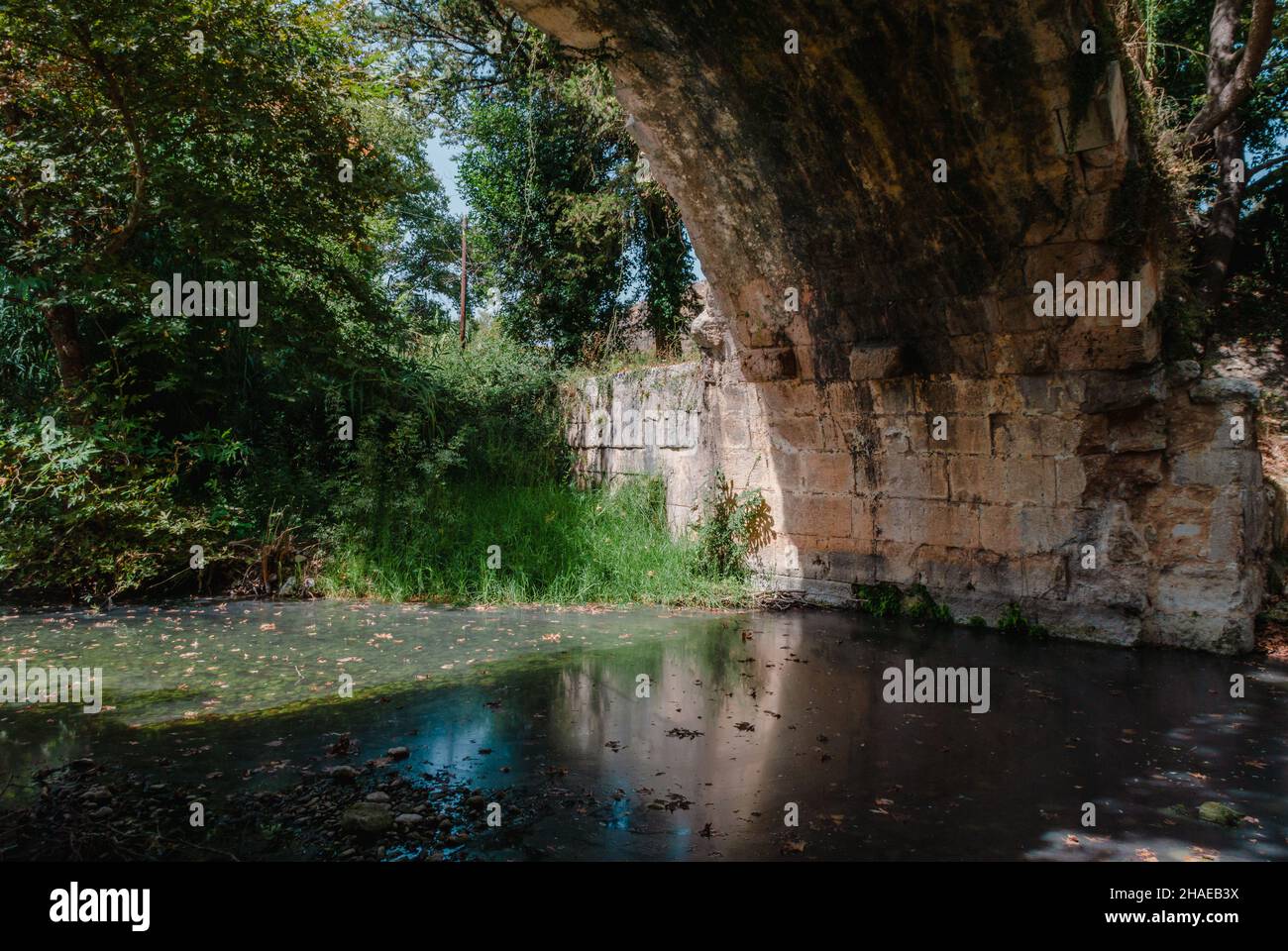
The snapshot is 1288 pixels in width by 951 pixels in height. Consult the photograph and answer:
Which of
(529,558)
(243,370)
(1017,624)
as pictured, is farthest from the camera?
(243,370)

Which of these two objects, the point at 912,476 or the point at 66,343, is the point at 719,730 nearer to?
the point at 912,476

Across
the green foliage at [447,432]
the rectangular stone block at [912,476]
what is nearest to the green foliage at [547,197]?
the green foliage at [447,432]

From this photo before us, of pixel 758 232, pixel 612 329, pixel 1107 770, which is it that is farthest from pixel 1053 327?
pixel 612 329

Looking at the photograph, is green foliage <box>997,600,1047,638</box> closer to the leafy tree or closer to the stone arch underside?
the stone arch underside

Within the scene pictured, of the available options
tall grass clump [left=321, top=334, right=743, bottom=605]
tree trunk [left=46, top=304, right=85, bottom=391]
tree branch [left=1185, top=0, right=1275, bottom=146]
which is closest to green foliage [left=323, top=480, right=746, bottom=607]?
tall grass clump [left=321, top=334, right=743, bottom=605]

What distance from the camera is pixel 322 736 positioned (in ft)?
13.1

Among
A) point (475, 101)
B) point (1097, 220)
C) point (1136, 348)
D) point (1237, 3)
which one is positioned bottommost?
point (1136, 348)

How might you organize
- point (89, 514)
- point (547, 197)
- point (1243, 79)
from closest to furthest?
point (89, 514) → point (1243, 79) → point (547, 197)

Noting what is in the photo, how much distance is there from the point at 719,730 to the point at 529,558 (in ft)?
14.8

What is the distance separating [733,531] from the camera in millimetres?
8484

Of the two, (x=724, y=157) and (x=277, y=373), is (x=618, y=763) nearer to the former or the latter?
(x=724, y=157)

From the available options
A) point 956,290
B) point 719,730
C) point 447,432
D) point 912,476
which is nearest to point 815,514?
point 912,476

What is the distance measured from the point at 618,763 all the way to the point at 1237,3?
10282 millimetres

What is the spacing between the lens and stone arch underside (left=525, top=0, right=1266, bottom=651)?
5125 millimetres
